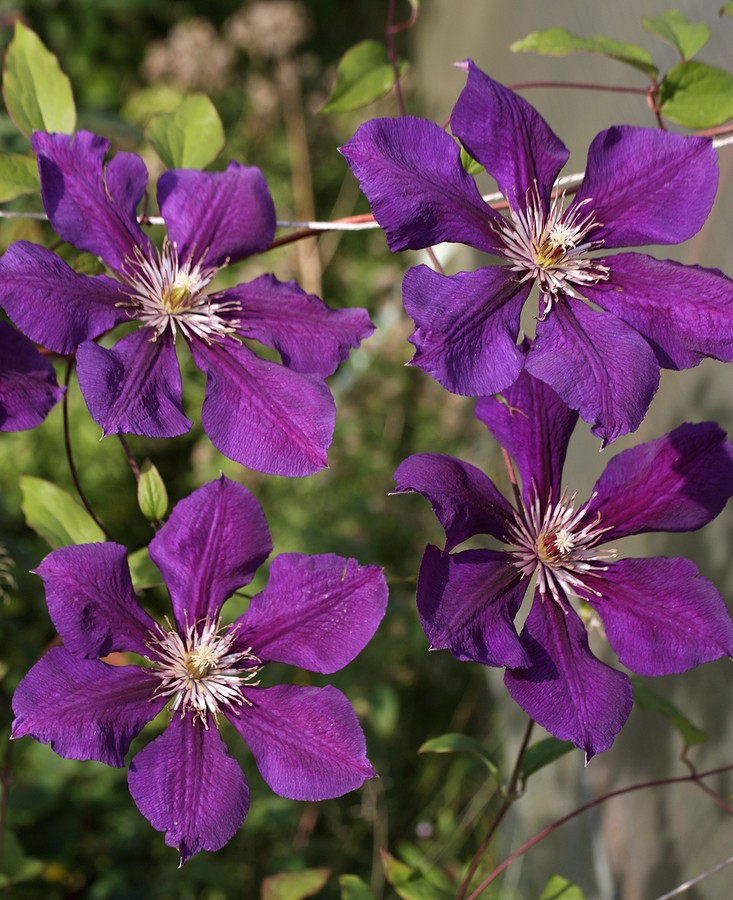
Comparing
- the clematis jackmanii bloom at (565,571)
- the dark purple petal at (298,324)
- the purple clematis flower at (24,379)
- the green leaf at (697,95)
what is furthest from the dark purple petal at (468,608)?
the green leaf at (697,95)

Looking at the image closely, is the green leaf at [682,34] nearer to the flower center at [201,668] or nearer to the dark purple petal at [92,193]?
the dark purple petal at [92,193]

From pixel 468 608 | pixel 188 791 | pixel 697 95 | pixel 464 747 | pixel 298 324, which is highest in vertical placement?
pixel 697 95

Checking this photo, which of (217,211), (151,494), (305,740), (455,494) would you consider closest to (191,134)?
(217,211)

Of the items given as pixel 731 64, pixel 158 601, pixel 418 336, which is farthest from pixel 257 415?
pixel 158 601

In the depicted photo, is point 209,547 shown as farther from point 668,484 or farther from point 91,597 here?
point 668,484

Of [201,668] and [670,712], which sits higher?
[201,668]

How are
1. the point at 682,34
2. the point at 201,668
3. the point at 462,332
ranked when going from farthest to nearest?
the point at 682,34, the point at 201,668, the point at 462,332

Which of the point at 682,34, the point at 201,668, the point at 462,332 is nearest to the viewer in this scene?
the point at 462,332
